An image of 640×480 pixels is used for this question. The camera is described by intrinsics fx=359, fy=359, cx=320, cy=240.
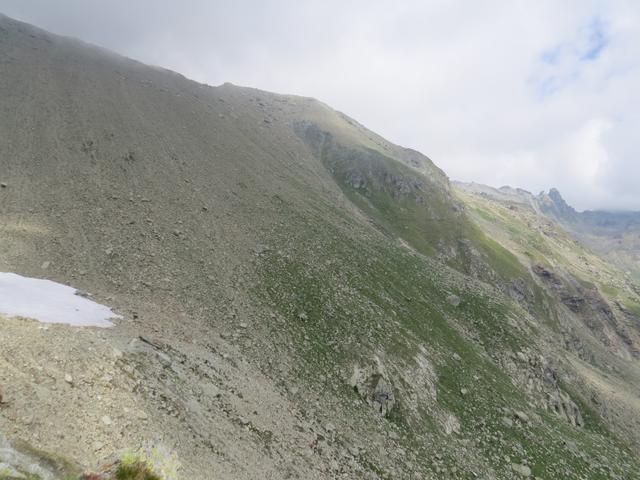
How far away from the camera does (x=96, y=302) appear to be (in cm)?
2361

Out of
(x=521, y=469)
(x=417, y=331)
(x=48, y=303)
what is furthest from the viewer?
(x=417, y=331)

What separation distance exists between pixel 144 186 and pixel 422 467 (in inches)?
1504

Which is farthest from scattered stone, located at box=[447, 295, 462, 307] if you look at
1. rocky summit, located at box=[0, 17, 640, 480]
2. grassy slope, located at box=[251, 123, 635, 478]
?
grassy slope, located at box=[251, 123, 635, 478]

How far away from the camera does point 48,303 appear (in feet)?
67.5

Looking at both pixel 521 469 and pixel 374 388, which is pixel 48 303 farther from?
pixel 521 469

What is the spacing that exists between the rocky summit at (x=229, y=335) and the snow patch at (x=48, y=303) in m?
1.00

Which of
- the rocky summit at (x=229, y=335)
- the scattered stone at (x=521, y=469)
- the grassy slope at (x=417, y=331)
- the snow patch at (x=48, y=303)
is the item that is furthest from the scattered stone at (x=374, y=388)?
the snow patch at (x=48, y=303)

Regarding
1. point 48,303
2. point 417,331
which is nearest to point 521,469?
point 417,331

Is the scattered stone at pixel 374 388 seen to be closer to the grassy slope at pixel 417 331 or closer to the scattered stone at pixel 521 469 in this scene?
the grassy slope at pixel 417 331

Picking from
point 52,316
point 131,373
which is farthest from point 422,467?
point 52,316

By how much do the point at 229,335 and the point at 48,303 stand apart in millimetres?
11160

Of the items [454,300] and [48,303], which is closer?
[48,303]

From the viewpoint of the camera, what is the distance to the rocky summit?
1516cm

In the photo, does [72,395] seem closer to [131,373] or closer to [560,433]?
[131,373]
